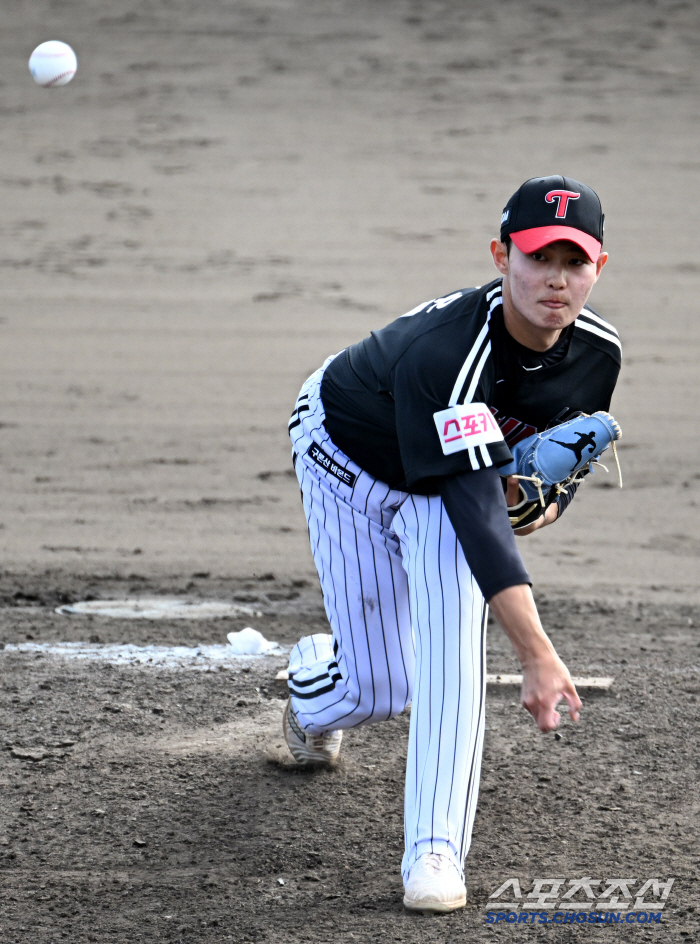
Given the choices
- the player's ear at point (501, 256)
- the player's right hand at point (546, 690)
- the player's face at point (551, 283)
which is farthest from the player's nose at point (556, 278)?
the player's right hand at point (546, 690)

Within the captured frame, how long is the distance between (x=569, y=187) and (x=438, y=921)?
143cm

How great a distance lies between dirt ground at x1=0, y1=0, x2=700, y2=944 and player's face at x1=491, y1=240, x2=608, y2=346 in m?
1.18

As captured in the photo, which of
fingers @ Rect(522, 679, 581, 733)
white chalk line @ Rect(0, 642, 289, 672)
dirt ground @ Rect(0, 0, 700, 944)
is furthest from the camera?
white chalk line @ Rect(0, 642, 289, 672)

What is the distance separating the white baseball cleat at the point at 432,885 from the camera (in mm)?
2279

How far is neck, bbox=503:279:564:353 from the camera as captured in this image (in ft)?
7.55

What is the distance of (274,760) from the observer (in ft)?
9.84

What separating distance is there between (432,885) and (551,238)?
4.09 ft

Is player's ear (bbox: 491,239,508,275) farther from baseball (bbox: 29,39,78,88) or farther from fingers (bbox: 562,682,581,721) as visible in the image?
baseball (bbox: 29,39,78,88)

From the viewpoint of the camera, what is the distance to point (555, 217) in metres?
2.23

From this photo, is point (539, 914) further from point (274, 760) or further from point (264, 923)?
point (274, 760)

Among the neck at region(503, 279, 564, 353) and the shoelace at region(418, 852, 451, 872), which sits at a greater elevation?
the neck at region(503, 279, 564, 353)

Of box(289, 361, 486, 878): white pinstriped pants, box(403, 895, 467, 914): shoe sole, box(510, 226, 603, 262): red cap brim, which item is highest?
box(510, 226, 603, 262): red cap brim

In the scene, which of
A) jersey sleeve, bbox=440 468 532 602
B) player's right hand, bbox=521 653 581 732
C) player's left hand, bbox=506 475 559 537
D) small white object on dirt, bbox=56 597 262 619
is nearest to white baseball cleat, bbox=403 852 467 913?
player's right hand, bbox=521 653 581 732

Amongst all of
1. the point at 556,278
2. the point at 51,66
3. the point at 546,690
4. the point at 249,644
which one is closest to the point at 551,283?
the point at 556,278
